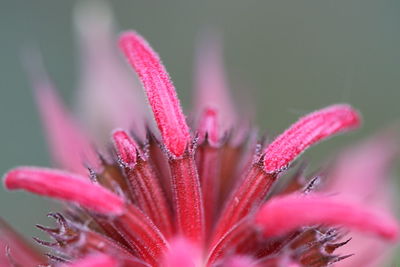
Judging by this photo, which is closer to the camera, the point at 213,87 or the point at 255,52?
the point at 213,87

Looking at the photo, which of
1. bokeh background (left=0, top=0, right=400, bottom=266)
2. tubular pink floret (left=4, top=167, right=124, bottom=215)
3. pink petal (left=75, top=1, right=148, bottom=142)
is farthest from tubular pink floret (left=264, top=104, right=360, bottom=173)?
bokeh background (left=0, top=0, right=400, bottom=266)

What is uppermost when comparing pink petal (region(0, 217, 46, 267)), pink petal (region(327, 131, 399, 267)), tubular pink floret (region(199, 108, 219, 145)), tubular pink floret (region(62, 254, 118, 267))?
pink petal (region(327, 131, 399, 267))

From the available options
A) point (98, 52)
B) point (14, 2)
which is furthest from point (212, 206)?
point (14, 2)

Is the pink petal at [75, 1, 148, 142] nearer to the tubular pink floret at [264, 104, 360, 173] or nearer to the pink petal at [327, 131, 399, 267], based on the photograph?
the pink petal at [327, 131, 399, 267]

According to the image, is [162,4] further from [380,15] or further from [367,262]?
[367,262]

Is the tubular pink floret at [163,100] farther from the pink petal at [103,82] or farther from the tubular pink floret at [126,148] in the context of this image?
the pink petal at [103,82]

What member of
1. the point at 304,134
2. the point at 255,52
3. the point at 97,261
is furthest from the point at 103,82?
the point at 255,52

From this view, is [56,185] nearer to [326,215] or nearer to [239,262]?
[239,262]
